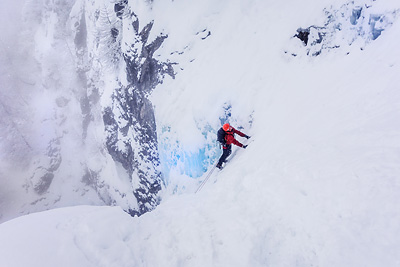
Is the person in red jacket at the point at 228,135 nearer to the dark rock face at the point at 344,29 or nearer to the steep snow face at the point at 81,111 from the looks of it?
the dark rock face at the point at 344,29

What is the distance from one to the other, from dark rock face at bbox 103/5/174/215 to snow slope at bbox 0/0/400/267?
379 inches

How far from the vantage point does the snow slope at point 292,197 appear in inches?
176

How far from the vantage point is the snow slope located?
4469 millimetres

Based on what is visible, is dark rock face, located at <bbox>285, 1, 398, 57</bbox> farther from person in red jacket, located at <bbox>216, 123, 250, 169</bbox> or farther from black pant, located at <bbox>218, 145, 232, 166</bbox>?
black pant, located at <bbox>218, 145, 232, 166</bbox>

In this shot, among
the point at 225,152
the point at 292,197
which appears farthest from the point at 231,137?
the point at 292,197

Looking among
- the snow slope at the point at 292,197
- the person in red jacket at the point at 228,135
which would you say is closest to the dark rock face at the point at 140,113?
the person in red jacket at the point at 228,135

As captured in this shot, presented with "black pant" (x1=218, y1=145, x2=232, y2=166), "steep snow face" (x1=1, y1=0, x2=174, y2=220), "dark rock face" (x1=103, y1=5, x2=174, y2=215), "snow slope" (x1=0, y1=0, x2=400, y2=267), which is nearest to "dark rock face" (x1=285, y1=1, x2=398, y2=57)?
"snow slope" (x1=0, y1=0, x2=400, y2=267)

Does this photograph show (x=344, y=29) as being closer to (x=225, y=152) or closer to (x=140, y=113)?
(x=225, y=152)

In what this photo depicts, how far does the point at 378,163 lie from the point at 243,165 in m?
4.28

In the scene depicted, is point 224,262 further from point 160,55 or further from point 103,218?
point 160,55

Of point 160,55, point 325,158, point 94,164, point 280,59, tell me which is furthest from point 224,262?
point 94,164

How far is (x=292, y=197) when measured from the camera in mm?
5660

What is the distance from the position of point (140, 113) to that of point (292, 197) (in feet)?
58.2

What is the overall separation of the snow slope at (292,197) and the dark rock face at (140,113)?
9.63 meters
